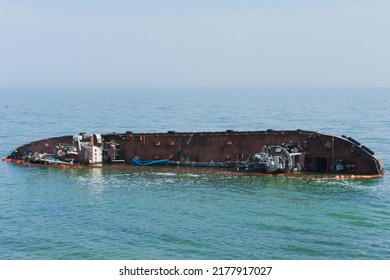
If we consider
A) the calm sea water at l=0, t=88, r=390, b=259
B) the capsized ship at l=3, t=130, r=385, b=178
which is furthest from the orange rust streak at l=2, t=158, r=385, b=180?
the calm sea water at l=0, t=88, r=390, b=259

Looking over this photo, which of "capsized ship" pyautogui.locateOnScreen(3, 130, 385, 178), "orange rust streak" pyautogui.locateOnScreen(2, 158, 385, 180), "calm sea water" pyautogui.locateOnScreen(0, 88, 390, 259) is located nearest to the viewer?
"calm sea water" pyautogui.locateOnScreen(0, 88, 390, 259)

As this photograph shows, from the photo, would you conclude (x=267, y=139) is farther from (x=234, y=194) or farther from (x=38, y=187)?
(x=38, y=187)

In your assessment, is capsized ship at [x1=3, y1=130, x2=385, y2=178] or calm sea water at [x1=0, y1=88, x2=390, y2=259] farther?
capsized ship at [x1=3, y1=130, x2=385, y2=178]

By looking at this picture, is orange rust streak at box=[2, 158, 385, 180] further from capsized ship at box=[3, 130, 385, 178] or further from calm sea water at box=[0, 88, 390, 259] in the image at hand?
calm sea water at box=[0, 88, 390, 259]

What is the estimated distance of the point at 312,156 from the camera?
59438mm

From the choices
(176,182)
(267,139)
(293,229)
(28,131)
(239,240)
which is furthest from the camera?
(28,131)

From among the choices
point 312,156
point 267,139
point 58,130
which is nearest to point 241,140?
point 267,139

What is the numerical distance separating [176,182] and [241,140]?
10577 mm

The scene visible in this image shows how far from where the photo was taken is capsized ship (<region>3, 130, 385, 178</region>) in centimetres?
5810

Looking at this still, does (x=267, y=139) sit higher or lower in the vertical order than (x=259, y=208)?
higher

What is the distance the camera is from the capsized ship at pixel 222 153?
2287 inches

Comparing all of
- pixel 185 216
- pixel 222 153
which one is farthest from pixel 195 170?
pixel 185 216

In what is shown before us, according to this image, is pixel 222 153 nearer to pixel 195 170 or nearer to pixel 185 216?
pixel 195 170

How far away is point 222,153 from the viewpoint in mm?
63406
